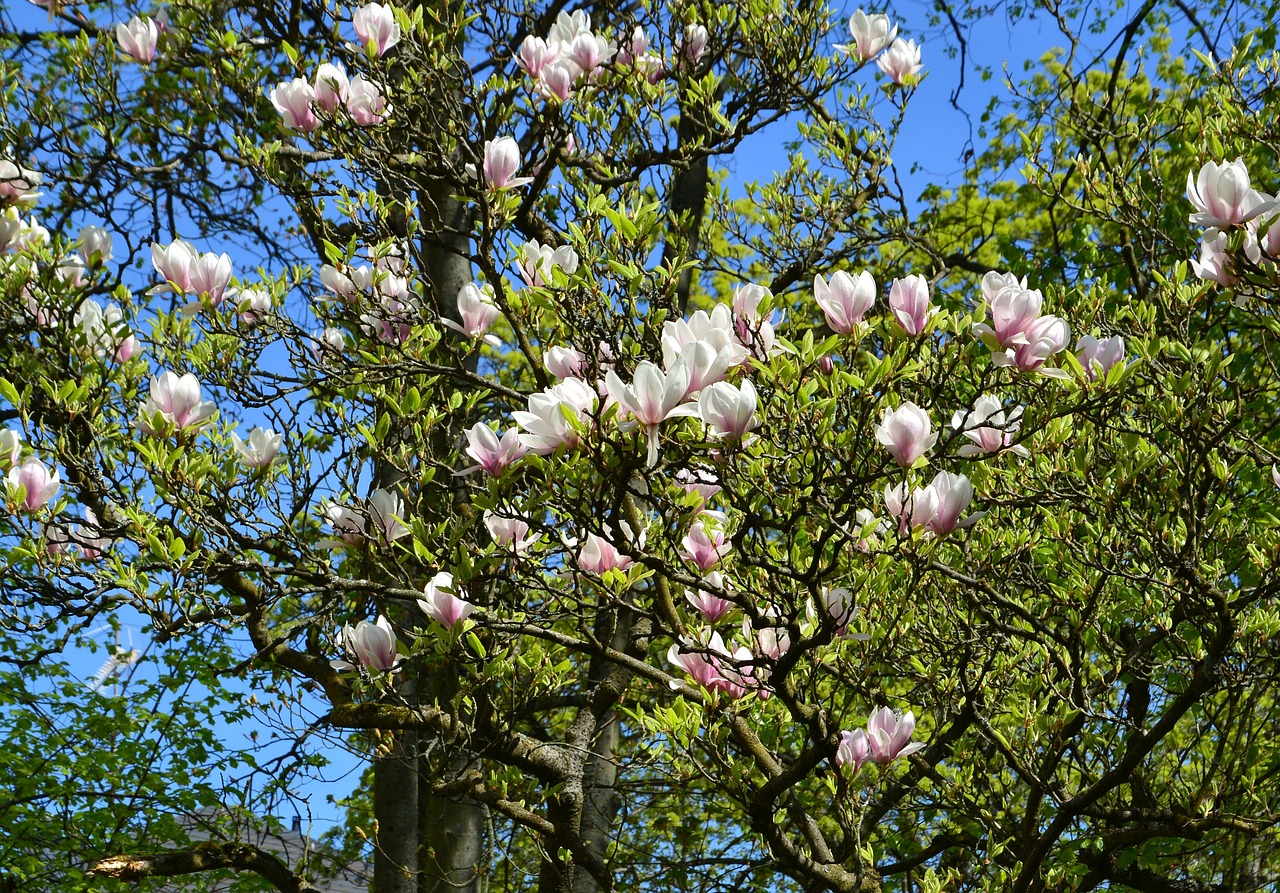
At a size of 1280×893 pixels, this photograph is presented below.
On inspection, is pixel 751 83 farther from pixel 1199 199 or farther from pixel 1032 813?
pixel 1032 813

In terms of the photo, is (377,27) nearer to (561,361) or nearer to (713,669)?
(561,361)

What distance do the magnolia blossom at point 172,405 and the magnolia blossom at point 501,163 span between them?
1.05 metres

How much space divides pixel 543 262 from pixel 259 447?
1236 millimetres

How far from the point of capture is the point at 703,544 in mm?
2662

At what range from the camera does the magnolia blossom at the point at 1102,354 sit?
241 centimetres

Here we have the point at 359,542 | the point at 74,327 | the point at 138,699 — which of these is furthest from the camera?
the point at 138,699

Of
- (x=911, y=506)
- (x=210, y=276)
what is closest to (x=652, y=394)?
(x=911, y=506)

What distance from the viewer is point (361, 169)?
408cm

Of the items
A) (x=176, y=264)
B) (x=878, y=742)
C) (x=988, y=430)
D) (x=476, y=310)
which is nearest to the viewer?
(x=988, y=430)

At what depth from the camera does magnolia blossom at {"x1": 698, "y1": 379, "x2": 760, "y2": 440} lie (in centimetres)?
191

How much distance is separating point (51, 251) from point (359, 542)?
195 centimetres

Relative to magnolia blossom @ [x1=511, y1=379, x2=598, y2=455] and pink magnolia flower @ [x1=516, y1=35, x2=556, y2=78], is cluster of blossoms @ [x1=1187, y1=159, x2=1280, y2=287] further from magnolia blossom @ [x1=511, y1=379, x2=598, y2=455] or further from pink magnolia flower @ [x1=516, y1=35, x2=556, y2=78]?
pink magnolia flower @ [x1=516, y1=35, x2=556, y2=78]

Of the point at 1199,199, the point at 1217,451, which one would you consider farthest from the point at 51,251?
the point at 1217,451

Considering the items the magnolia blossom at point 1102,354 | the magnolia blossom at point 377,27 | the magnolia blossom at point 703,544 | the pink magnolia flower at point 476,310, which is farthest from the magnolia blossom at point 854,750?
the magnolia blossom at point 377,27
